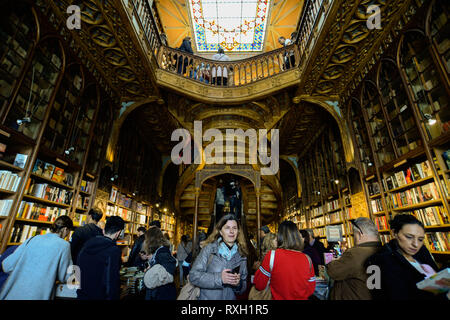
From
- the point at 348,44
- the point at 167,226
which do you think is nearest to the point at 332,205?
the point at 348,44

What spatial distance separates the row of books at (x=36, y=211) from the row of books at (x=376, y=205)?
224 inches

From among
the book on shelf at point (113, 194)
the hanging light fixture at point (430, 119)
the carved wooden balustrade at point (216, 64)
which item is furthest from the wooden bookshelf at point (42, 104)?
the hanging light fixture at point (430, 119)

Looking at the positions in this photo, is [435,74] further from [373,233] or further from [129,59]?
[129,59]

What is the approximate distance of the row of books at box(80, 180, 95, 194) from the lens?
159 inches

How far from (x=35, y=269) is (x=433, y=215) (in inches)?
176

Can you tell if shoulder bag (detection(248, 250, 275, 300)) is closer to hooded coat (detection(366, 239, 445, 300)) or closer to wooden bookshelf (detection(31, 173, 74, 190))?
hooded coat (detection(366, 239, 445, 300))

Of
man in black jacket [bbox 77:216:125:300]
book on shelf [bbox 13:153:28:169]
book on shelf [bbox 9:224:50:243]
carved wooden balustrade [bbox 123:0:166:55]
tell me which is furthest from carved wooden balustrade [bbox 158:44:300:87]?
man in black jacket [bbox 77:216:125:300]

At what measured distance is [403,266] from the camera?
1167 millimetres

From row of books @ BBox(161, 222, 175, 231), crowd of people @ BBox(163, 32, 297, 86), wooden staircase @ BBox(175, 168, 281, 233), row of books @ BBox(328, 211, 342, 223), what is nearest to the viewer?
row of books @ BBox(328, 211, 342, 223)

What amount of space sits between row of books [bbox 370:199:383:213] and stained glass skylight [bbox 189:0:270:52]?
8.34m

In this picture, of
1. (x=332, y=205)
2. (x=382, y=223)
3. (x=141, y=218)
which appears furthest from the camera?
(x=141, y=218)

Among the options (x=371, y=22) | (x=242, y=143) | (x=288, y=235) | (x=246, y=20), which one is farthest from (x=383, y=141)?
(x=246, y=20)

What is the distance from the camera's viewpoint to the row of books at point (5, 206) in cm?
250

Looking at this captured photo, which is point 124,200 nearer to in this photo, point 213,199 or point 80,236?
point 213,199
